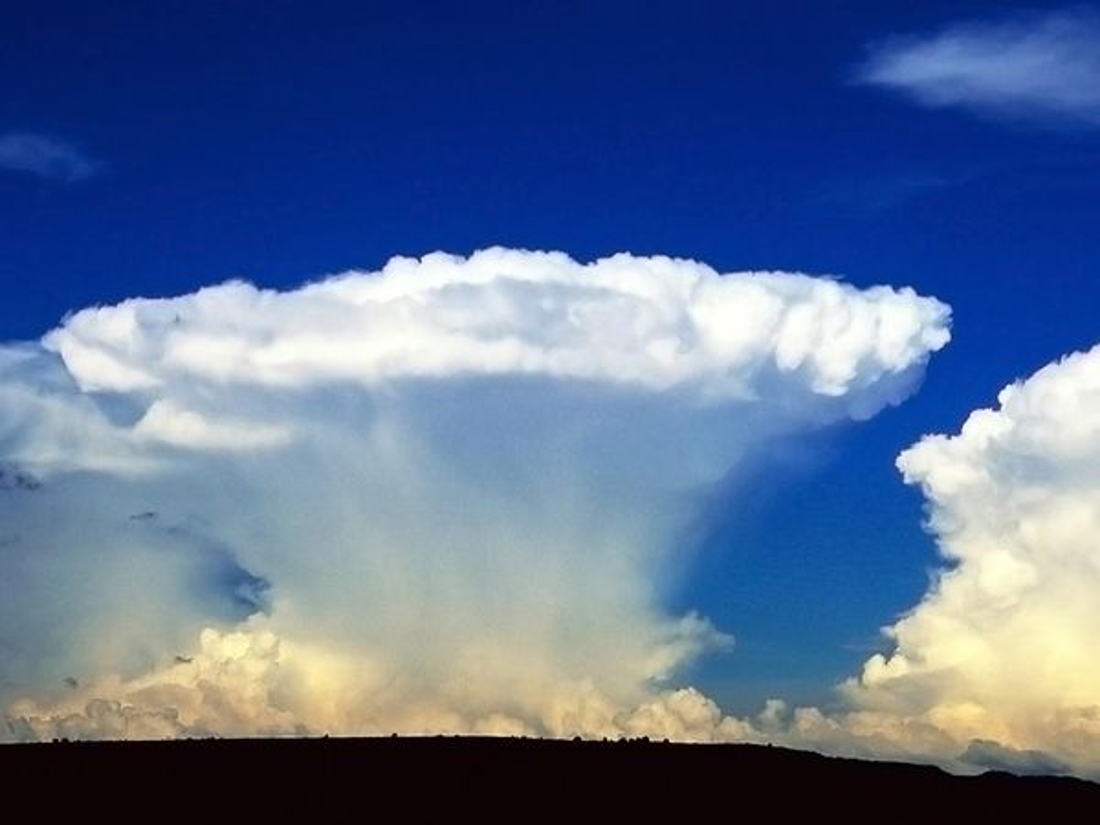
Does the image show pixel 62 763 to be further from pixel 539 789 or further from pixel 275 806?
pixel 539 789

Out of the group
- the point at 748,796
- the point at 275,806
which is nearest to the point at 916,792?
the point at 748,796

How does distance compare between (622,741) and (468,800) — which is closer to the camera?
(468,800)

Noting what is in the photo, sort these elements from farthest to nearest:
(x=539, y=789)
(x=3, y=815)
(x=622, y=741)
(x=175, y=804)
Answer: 1. (x=622, y=741)
2. (x=539, y=789)
3. (x=175, y=804)
4. (x=3, y=815)

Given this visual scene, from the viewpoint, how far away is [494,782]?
13412 centimetres

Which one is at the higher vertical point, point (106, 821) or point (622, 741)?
point (622, 741)

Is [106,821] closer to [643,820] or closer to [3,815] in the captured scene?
[3,815]

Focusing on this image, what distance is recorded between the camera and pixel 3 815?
11375 centimetres

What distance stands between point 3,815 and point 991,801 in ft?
268

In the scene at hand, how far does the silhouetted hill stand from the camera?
124 metres

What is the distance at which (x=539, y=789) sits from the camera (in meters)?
132

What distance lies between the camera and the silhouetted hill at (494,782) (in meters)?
124

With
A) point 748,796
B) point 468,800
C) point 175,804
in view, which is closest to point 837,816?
point 748,796

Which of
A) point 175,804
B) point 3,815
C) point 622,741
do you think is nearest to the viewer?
point 3,815

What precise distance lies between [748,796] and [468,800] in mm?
24821
